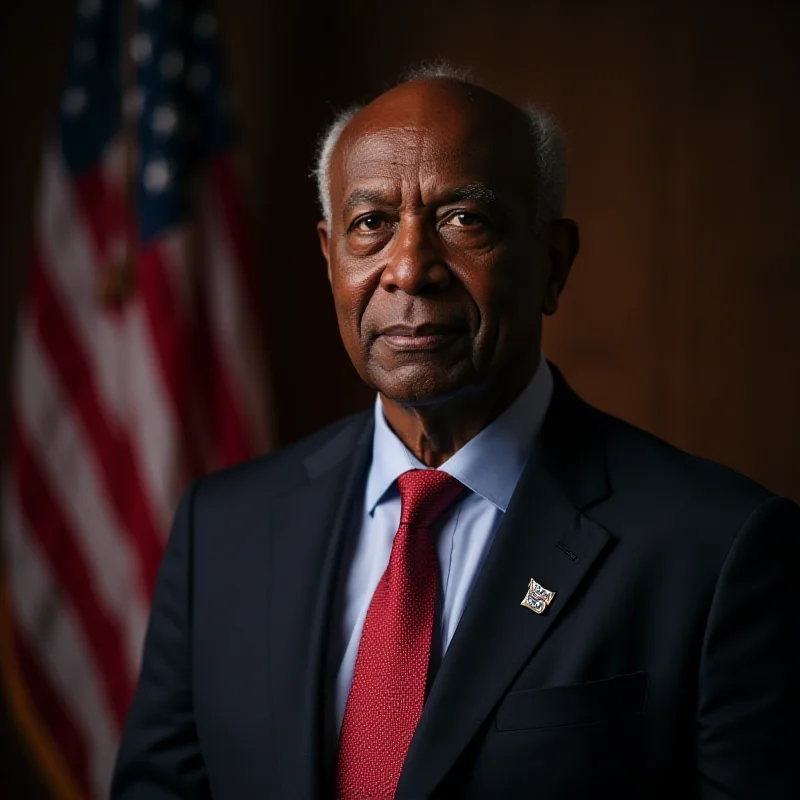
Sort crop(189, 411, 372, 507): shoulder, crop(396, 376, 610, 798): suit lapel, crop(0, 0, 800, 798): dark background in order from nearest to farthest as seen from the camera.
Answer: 1. crop(396, 376, 610, 798): suit lapel
2. crop(189, 411, 372, 507): shoulder
3. crop(0, 0, 800, 798): dark background

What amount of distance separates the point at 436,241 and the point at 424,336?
13 centimetres

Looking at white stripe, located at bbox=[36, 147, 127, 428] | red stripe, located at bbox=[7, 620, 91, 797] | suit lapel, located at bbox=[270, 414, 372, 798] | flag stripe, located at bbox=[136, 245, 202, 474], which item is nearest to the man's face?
suit lapel, located at bbox=[270, 414, 372, 798]

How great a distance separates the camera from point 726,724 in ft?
3.93

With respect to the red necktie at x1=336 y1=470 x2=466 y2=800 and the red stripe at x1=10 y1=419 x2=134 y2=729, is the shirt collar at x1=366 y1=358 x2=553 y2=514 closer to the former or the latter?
the red necktie at x1=336 y1=470 x2=466 y2=800

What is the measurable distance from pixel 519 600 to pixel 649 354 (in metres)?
1.40

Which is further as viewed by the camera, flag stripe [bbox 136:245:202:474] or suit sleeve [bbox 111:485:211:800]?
flag stripe [bbox 136:245:202:474]

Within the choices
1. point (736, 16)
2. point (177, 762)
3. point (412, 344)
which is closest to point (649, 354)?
point (736, 16)

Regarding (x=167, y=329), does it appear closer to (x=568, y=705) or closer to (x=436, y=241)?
(x=436, y=241)

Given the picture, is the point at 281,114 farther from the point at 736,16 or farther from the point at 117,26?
the point at 736,16

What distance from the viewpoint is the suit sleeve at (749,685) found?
1.20 metres

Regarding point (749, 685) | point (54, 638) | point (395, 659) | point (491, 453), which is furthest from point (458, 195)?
point (54, 638)

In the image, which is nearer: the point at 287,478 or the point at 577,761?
the point at 577,761

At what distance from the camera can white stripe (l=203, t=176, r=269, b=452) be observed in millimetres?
2473

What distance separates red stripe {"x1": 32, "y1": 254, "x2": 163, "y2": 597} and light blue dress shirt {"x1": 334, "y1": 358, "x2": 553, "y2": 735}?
3.86ft
